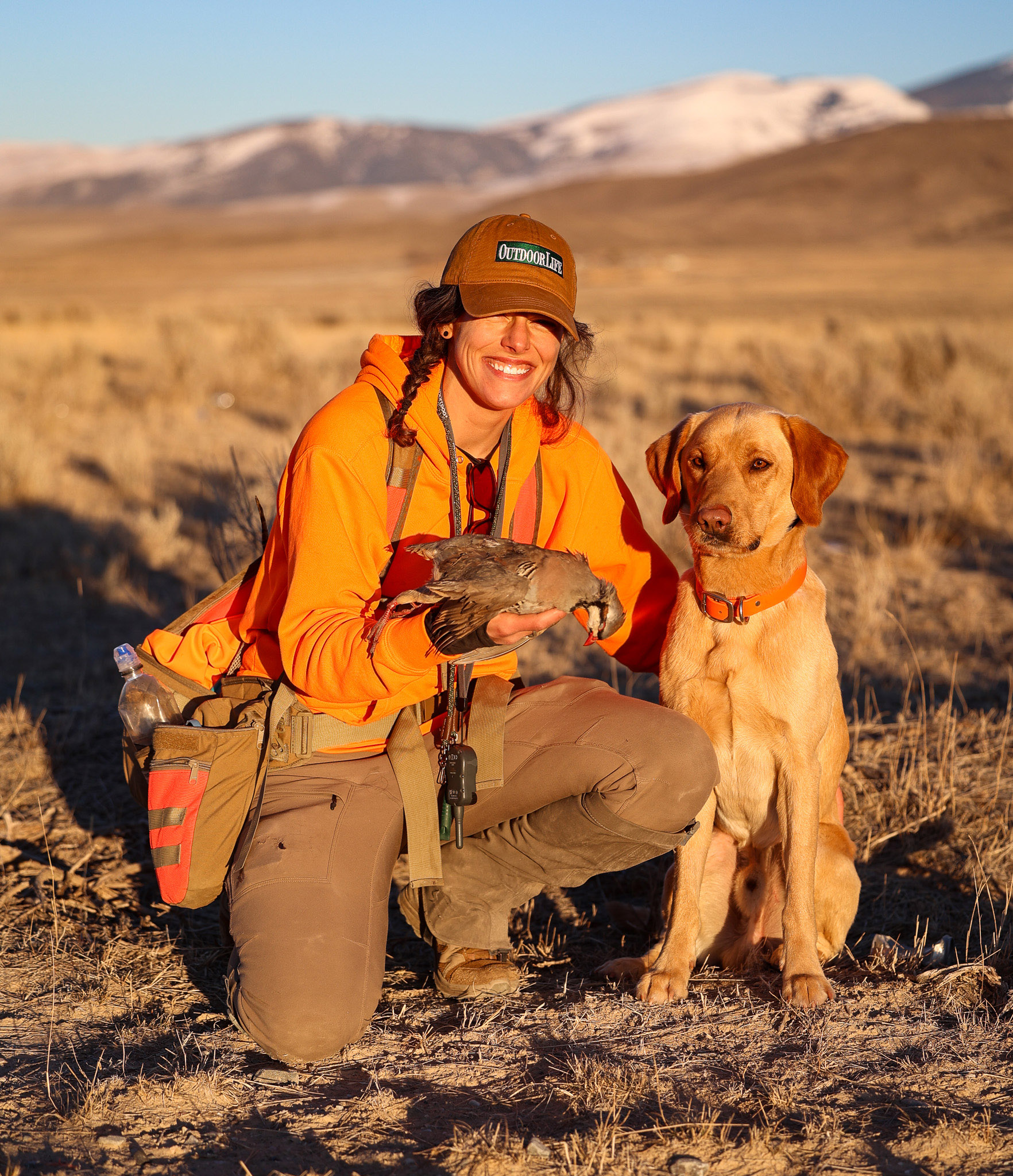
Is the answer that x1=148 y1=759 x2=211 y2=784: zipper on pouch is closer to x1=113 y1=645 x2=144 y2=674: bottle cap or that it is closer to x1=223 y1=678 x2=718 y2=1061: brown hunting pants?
x1=223 y1=678 x2=718 y2=1061: brown hunting pants

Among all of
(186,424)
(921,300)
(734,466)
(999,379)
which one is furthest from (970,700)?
(921,300)

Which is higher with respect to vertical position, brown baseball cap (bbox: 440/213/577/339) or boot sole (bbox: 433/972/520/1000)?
brown baseball cap (bbox: 440/213/577/339)

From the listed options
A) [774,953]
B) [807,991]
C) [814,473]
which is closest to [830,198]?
[814,473]

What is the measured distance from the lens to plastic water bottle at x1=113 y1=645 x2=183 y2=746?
9.76 feet

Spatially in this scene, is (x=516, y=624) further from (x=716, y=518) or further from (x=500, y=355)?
(x=500, y=355)

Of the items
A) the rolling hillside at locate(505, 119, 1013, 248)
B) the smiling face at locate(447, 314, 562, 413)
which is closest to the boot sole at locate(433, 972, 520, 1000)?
the smiling face at locate(447, 314, 562, 413)

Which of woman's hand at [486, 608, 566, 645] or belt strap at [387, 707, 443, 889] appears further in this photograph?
belt strap at [387, 707, 443, 889]

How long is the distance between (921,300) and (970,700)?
2331 centimetres

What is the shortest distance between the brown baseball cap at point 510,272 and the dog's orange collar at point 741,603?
84 centimetres

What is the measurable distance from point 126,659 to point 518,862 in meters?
1.25

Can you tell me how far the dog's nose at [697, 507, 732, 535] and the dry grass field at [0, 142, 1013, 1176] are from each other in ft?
3.77

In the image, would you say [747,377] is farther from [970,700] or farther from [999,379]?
[970,700]

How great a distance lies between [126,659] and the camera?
3.01 m

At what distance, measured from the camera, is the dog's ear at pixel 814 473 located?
301 cm
